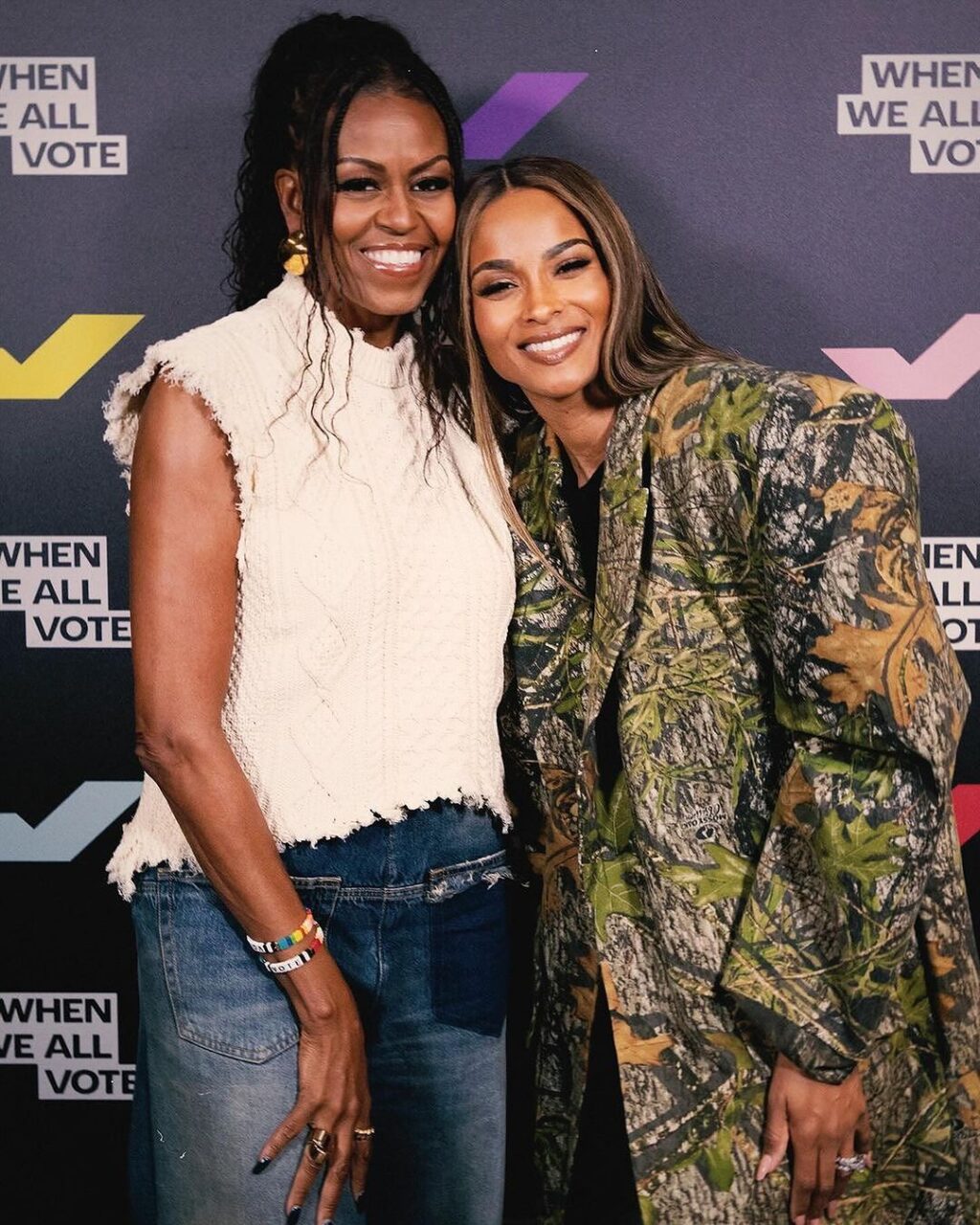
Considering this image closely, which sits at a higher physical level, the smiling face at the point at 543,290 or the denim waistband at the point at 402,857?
the smiling face at the point at 543,290

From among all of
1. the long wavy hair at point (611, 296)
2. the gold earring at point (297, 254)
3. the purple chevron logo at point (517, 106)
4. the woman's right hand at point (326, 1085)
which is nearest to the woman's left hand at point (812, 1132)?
the woman's right hand at point (326, 1085)

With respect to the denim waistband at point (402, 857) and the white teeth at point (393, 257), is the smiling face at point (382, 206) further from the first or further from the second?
the denim waistband at point (402, 857)

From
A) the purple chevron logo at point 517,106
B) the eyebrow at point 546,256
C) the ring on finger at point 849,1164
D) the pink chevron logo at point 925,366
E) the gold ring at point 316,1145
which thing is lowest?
the ring on finger at point 849,1164

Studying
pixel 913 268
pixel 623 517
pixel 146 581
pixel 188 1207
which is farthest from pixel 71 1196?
pixel 913 268

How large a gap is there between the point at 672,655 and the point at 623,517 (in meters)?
0.17

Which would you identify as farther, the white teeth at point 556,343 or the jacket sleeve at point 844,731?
the white teeth at point 556,343

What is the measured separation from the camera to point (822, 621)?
130cm

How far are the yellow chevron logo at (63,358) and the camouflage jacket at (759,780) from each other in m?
0.85

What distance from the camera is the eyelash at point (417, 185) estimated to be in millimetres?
1494

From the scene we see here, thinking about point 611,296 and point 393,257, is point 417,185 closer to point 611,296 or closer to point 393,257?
point 393,257

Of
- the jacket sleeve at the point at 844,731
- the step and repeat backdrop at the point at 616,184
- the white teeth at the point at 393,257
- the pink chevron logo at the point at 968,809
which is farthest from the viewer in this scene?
the pink chevron logo at the point at 968,809

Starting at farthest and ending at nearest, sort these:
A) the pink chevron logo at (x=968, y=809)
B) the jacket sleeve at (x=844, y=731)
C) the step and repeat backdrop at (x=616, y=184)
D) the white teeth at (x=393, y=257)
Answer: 1. the pink chevron logo at (x=968, y=809)
2. the step and repeat backdrop at (x=616, y=184)
3. the white teeth at (x=393, y=257)
4. the jacket sleeve at (x=844, y=731)

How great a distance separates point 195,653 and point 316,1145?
58cm

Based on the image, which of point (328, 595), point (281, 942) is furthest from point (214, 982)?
point (328, 595)
